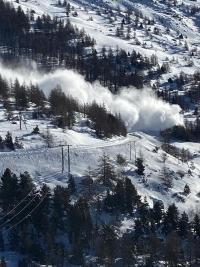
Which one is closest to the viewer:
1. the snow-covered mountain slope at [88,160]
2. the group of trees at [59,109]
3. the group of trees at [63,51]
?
the snow-covered mountain slope at [88,160]

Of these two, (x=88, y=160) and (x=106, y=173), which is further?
(x=88, y=160)

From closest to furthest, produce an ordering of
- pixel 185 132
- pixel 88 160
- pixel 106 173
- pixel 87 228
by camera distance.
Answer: pixel 87 228 < pixel 106 173 < pixel 88 160 < pixel 185 132

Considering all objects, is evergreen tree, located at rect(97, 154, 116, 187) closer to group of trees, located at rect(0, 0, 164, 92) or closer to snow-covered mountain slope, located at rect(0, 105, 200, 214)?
snow-covered mountain slope, located at rect(0, 105, 200, 214)

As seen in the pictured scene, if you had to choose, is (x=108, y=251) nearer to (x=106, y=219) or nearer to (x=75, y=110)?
(x=106, y=219)

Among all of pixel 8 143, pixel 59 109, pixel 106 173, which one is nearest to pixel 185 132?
pixel 59 109

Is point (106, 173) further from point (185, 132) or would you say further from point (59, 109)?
point (185, 132)

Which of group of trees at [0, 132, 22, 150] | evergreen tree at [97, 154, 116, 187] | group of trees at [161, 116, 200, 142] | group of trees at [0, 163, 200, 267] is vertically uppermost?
group of trees at [0, 132, 22, 150]

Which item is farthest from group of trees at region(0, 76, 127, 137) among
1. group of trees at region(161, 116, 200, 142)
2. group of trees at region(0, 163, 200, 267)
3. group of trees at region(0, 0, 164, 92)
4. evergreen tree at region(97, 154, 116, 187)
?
group of trees at region(0, 0, 164, 92)

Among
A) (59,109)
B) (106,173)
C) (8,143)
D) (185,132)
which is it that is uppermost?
(59,109)

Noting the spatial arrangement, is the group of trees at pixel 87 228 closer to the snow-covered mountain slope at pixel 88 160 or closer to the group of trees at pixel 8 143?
the snow-covered mountain slope at pixel 88 160

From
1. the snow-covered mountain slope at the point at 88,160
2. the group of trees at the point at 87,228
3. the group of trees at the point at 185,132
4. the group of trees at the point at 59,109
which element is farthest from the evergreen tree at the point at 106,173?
the group of trees at the point at 185,132

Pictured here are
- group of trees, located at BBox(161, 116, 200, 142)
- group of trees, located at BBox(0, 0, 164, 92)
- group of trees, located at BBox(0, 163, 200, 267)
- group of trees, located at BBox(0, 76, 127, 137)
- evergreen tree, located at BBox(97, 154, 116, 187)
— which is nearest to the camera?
group of trees, located at BBox(0, 163, 200, 267)

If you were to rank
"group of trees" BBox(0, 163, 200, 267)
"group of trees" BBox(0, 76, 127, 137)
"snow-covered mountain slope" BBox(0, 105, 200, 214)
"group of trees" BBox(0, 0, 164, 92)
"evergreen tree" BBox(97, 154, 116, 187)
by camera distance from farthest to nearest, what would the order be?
"group of trees" BBox(0, 0, 164, 92) → "group of trees" BBox(0, 76, 127, 137) → "evergreen tree" BBox(97, 154, 116, 187) → "snow-covered mountain slope" BBox(0, 105, 200, 214) → "group of trees" BBox(0, 163, 200, 267)
